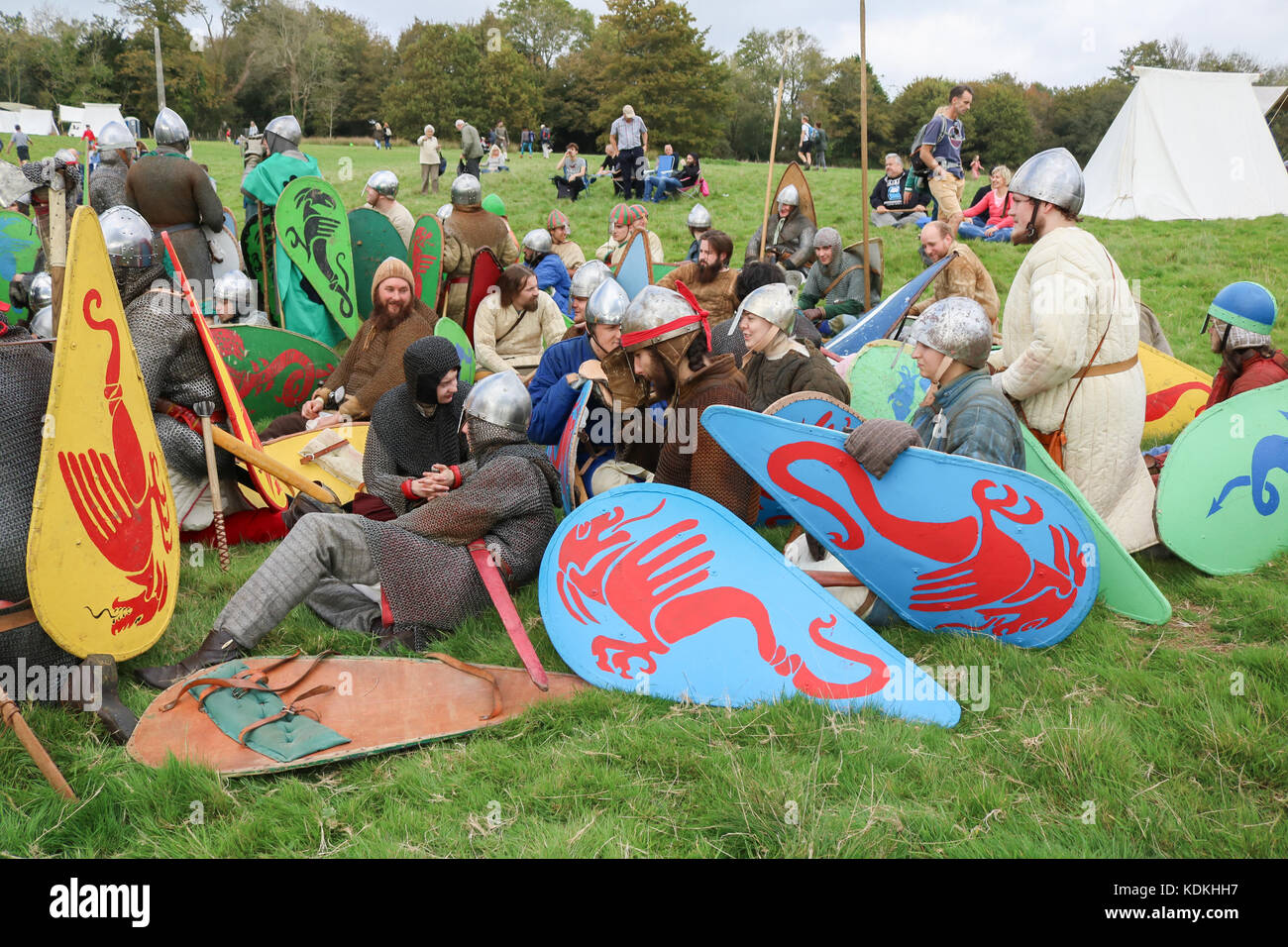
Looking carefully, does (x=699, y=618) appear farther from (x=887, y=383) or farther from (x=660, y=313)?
(x=887, y=383)

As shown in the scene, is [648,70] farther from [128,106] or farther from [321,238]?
[321,238]

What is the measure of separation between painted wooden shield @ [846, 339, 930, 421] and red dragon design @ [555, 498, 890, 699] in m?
2.13

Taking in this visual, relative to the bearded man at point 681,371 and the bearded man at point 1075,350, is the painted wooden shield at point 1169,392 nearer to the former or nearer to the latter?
the bearded man at point 1075,350

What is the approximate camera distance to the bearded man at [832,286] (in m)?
7.50

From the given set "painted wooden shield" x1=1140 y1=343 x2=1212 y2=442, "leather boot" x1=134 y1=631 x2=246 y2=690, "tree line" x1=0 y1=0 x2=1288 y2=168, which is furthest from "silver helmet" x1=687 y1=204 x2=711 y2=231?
"tree line" x1=0 y1=0 x2=1288 y2=168

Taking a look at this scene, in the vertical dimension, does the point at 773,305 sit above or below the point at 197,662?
above

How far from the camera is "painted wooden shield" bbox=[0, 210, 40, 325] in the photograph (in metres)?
7.47

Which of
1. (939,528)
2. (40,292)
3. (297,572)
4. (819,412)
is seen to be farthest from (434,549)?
(40,292)

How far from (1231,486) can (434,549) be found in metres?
3.10

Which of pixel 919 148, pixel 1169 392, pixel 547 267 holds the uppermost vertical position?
pixel 919 148

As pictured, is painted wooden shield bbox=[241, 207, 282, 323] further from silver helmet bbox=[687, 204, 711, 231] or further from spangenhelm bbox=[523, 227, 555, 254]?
silver helmet bbox=[687, 204, 711, 231]

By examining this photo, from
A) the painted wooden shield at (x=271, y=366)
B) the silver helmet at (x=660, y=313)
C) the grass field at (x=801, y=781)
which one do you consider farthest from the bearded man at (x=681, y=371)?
the painted wooden shield at (x=271, y=366)

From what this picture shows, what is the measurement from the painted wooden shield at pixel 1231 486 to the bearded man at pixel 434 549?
97.6 inches

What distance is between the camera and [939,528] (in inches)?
120
